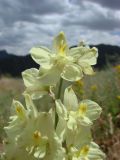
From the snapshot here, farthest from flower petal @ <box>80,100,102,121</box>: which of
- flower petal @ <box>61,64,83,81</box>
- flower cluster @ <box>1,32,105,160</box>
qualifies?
flower petal @ <box>61,64,83,81</box>

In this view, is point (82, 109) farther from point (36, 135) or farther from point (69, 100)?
point (36, 135)

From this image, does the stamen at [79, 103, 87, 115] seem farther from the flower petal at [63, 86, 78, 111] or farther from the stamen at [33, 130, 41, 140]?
the stamen at [33, 130, 41, 140]

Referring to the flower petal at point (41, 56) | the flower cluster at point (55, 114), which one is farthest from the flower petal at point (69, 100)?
the flower petal at point (41, 56)

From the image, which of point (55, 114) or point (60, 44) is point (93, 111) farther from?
point (60, 44)

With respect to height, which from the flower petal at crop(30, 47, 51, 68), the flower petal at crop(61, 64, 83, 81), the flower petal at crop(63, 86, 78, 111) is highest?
the flower petal at crop(30, 47, 51, 68)

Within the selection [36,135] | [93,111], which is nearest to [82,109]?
[93,111]

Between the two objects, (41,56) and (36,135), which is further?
(41,56)

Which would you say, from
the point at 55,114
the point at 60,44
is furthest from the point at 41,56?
the point at 55,114

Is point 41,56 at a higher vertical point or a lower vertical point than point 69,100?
higher

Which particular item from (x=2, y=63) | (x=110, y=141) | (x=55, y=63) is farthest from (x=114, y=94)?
(x=2, y=63)
